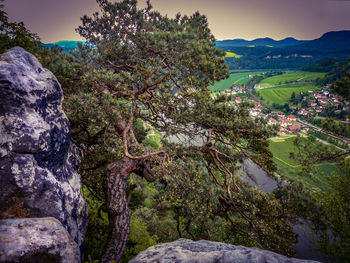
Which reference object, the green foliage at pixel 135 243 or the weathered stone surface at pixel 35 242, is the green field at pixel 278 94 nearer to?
the green foliage at pixel 135 243

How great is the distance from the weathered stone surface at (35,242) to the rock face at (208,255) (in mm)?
1893

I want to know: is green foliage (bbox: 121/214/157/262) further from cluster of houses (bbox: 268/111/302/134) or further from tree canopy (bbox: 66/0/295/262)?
cluster of houses (bbox: 268/111/302/134)

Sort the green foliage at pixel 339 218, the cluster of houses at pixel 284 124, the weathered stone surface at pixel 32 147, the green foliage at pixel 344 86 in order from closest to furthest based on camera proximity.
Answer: the weathered stone surface at pixel 32 147
the cluster of houses at pixel 284 124
the green foliage at pixel 344 86
the green foliage at pixel 339 218

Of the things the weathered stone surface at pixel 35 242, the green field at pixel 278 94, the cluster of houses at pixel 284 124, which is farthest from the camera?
the green field at pixel 278 94

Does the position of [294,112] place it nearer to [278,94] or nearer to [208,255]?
[278,94]

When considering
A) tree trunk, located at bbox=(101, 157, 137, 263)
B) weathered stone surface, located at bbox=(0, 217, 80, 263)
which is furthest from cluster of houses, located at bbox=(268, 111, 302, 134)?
weathered stone surface, located at bbox=(0, 217, 80, 263)

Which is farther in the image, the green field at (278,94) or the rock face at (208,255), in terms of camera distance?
the green field at (278,94)

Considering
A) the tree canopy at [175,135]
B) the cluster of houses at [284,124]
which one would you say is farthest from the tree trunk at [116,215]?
the cluster of houses at [284,124]

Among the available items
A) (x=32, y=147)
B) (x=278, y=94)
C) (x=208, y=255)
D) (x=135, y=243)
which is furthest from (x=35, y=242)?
(x=278, y=94)

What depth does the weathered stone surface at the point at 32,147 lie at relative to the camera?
369 centimetres

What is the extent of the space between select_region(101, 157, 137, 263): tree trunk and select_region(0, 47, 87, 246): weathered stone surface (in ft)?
3.00

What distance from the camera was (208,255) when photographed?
3566 mm

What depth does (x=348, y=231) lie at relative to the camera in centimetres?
1049

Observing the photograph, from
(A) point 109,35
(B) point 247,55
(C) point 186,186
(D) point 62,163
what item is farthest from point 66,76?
(B) point 247,55
